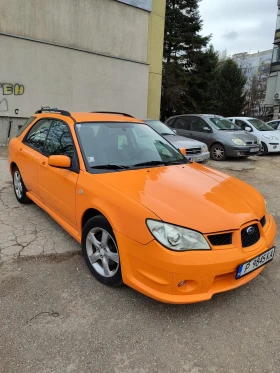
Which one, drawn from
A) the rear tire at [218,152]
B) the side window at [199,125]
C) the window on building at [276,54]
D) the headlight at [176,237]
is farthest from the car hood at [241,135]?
the window on building at [276,54]

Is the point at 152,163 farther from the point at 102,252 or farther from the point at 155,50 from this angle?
the point at 155,50

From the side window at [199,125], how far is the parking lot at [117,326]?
776 cm

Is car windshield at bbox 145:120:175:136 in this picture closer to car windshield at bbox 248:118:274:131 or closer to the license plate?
car windshield at bbox 248:118:274:131

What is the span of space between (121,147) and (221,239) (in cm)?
166

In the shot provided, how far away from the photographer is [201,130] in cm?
1048

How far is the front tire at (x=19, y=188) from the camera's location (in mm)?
4674

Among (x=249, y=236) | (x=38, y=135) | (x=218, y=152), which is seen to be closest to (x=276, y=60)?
(x=218, y=152)

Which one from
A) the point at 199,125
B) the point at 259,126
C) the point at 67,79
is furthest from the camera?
the point at 67,79

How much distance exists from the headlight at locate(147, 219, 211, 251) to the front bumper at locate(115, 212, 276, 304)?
43 millimetres

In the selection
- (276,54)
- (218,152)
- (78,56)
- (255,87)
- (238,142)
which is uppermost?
(276,54)

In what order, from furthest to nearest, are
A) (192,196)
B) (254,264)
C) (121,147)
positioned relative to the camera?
(121,147) < (192,196) < (254,264)

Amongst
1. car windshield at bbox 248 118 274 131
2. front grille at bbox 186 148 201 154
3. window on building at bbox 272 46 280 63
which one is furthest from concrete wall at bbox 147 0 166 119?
window on building at bbox 272 46 280 63

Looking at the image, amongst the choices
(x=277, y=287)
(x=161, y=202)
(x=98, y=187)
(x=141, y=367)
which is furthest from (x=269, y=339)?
(x=98, y=187)

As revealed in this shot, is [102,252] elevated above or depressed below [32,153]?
below
